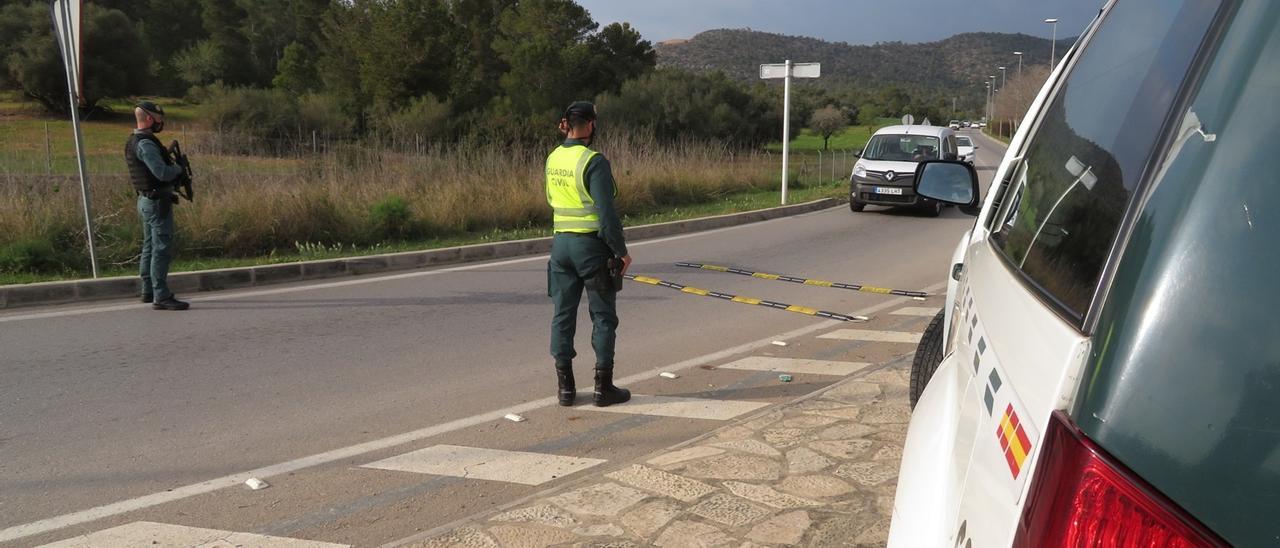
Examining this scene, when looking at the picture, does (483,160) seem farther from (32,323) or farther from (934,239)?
(32,323)

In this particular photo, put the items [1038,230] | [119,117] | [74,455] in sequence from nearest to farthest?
[1038,230]
[74,455]
[119,117]

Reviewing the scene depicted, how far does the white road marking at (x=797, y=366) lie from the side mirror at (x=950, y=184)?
261 cm

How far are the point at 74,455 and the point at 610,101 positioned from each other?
46.0m

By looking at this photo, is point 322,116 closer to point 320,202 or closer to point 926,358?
point 320,202

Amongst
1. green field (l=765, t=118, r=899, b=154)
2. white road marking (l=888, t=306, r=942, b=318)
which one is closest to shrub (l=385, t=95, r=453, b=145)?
white road marking (l=888, t=306, r=942, b=318)

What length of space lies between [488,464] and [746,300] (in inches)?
193

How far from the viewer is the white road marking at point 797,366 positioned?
21.3ft

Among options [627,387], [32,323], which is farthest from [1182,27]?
[32,323]

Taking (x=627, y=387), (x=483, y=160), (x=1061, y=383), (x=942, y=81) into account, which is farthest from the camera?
(x=942, y=81)

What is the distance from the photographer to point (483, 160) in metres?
16.4

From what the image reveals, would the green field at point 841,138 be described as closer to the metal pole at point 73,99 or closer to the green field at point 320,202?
the green field at point 320,202

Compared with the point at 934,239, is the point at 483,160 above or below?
above

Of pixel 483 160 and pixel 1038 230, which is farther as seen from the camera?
pixel 483 160

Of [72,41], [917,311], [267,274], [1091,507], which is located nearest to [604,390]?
[917,311]
